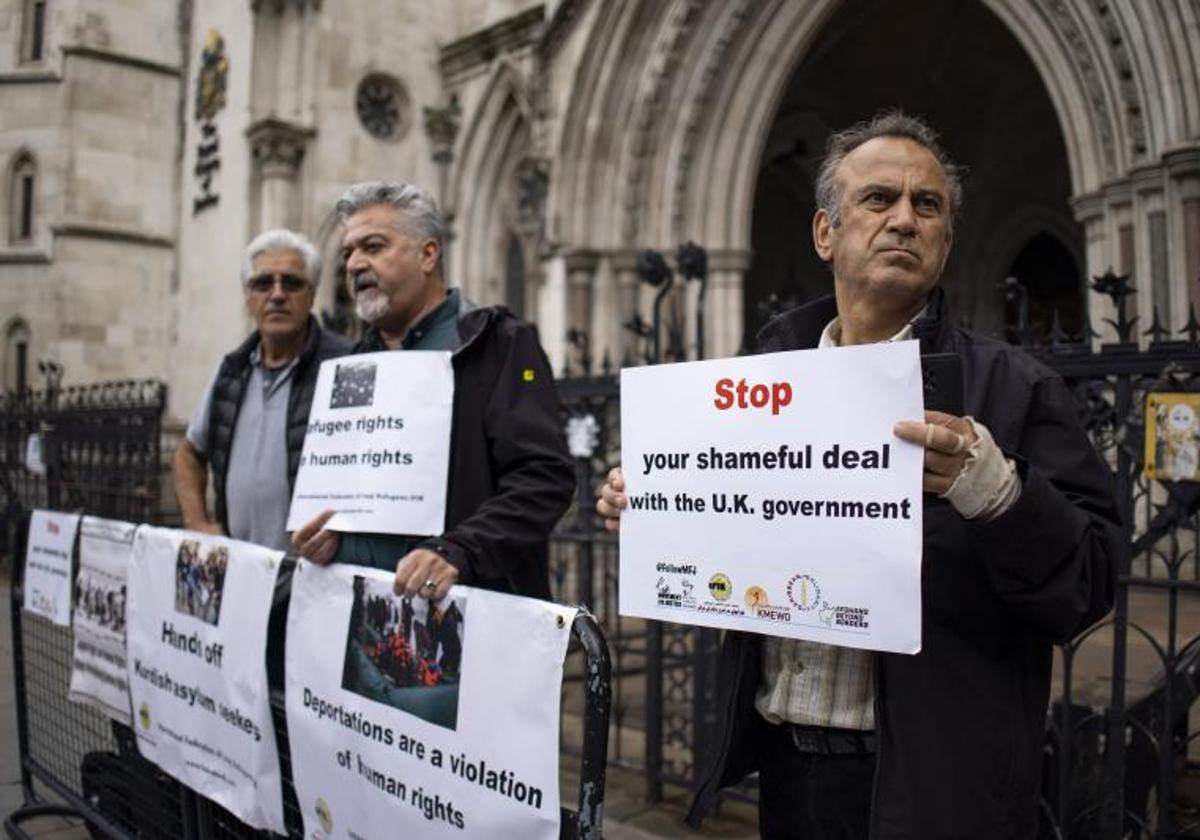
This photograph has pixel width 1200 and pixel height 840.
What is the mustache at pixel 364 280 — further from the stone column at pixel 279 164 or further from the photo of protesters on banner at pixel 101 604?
the stone column at pixel 279 164

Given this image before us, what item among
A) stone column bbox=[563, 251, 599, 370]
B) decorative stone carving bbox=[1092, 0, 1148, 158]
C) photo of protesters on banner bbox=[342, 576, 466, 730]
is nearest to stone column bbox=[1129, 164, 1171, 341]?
decorative stone carving bbox=[1092, 0, 1148, 158]

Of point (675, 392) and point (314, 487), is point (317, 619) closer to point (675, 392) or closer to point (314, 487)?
point (314, 487)

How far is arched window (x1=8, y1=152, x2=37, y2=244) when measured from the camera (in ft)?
70.7

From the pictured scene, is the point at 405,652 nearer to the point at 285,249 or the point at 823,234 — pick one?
the point at 823,234

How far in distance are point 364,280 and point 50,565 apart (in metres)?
2.12

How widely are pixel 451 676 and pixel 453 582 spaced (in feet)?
0.70

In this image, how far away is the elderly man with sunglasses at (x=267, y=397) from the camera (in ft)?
10.6

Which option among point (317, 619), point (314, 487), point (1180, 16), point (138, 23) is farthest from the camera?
point (138, 23)

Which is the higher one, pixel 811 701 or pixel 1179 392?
pixel 1179 392

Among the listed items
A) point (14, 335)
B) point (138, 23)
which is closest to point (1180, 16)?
point (138, 23)

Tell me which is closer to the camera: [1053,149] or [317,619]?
[317,619]

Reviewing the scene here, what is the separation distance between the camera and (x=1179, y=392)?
300 cm

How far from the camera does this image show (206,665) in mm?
2945

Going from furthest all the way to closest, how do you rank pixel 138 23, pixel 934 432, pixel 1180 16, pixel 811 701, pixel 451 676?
pixel 138 23
pixel 1180 16
pixel 451 676
pixel 811 701
pixel 934 432
